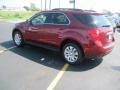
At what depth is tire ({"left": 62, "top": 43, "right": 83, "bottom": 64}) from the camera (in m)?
8.14

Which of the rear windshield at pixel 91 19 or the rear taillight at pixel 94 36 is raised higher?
the rear windshield at pixel 91 19

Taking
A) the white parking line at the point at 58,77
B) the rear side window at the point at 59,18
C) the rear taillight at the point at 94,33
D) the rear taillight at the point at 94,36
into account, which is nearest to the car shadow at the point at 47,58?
the white parking line at the point at 58,77

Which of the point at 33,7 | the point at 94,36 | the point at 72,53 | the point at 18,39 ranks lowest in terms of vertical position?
the point at 33,7

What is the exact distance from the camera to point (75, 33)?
808cm

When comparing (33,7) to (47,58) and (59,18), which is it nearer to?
(47,58)

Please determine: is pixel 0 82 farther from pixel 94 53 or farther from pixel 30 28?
pixel 30 28

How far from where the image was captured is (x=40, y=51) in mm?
10078

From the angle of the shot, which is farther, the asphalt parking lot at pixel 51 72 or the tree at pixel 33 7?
the tree at pixel 33 7

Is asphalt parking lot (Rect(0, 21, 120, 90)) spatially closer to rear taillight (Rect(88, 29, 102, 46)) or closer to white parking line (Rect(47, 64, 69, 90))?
white parking line (Rect(47, 64, 69, 90))

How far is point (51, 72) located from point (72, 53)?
116cm

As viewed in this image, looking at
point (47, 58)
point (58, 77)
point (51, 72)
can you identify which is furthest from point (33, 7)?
point (58, 77)

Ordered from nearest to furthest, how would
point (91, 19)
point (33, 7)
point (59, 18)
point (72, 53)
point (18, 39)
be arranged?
point (91, 19), point (72, 53), point (59, 18), point (18, 39), point (33, 7)

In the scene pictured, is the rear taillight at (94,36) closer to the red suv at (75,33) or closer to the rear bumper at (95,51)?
the red suv at (75,33)

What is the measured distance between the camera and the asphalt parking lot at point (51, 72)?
6434 mm
